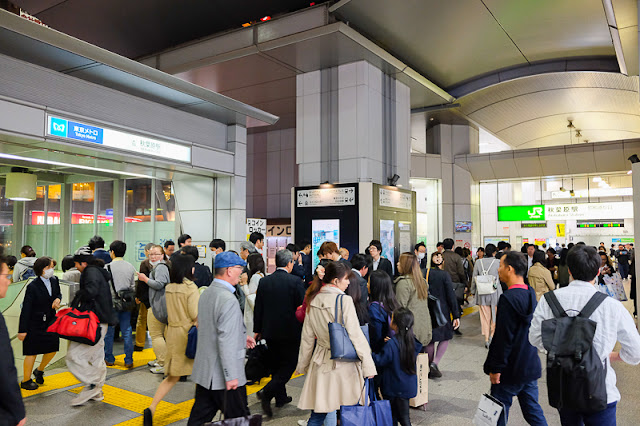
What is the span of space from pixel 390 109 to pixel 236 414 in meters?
9.92

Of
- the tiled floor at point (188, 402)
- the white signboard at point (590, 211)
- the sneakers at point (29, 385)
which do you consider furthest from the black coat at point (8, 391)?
the white signboard at point (590, 211)

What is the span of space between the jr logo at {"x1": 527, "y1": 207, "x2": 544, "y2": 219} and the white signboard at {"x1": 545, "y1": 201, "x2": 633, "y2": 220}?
0.42 m

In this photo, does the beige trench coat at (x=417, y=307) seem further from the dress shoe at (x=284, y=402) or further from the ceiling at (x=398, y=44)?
the ceiling at (x=398, y=44)

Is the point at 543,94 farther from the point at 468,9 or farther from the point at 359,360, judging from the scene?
the point at 359,360

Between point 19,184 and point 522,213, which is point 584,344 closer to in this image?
point 19,184

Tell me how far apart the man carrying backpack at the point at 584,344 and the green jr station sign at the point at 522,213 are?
1942 centimetres

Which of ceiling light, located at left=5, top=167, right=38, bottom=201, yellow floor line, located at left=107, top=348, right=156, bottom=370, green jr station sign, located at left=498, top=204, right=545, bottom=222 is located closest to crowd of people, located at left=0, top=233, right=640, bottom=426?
yellow floor line, located at left=107, top=348, right=156, bottom=370

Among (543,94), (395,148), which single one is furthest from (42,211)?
(543,94)

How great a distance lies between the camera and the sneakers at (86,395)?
5.11 meters

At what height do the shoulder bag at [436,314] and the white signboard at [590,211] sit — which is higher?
the white signboard at [590,211]

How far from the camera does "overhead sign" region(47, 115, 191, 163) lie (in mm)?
6344

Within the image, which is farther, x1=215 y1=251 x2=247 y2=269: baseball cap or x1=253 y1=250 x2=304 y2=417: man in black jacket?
x1=253 y1=250 x2=304 y2=417: man in black jacket

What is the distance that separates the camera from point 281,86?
13891mm

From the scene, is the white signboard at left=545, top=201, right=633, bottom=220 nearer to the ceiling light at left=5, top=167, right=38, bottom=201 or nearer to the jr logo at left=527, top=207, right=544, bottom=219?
the jr logo at left=527, top=207, right=544, bottom=219
